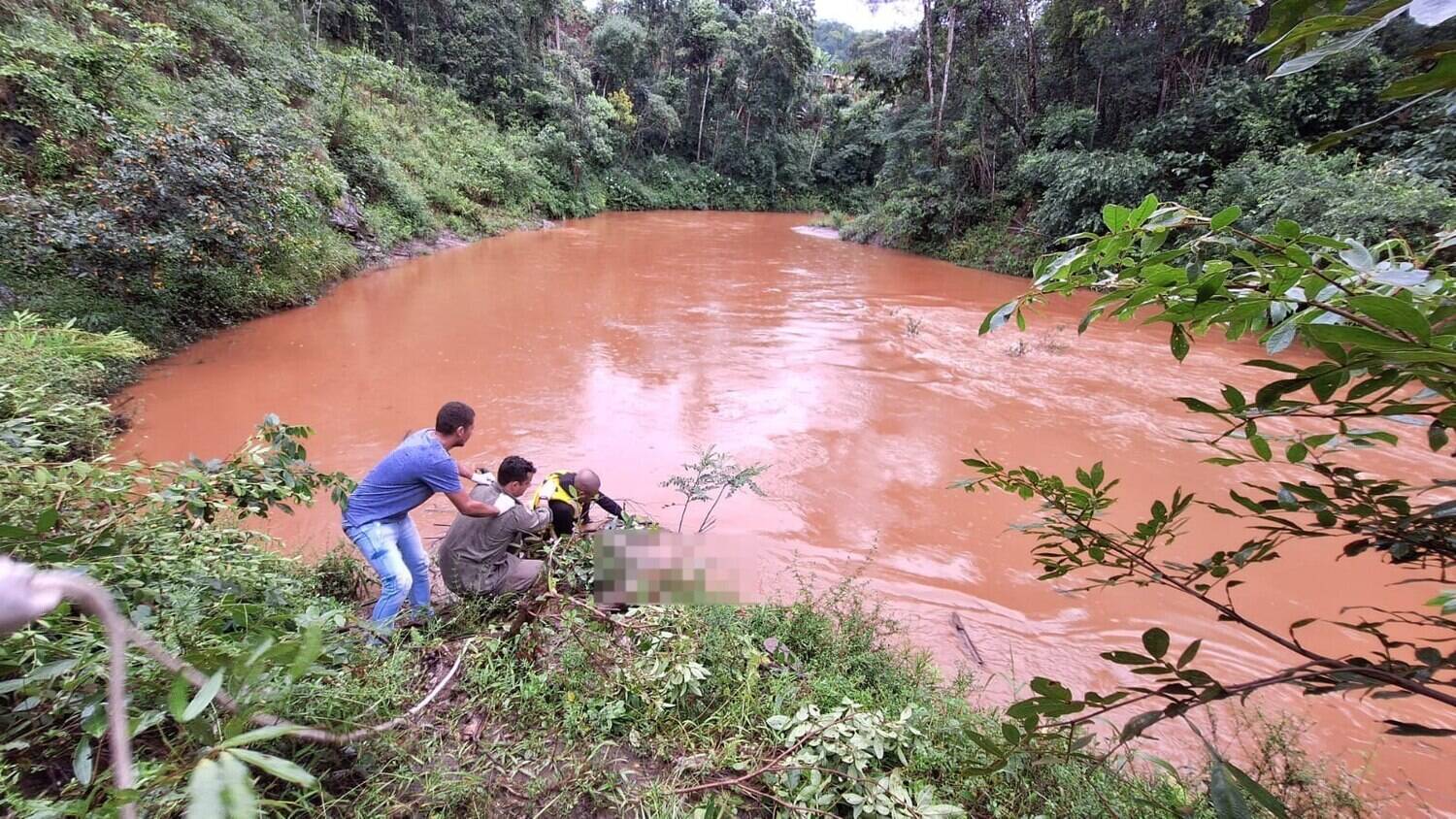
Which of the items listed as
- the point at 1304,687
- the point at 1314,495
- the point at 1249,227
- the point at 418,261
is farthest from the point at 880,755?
the point at 418,261

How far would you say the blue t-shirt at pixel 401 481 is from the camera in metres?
3.15

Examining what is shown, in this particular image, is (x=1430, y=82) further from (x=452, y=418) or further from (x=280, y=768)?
(x=452, y=418)

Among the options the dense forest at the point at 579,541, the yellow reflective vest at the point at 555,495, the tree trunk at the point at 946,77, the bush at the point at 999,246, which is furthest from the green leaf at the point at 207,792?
the tree trunk at the point at 946,77

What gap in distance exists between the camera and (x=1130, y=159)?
12.3 meters

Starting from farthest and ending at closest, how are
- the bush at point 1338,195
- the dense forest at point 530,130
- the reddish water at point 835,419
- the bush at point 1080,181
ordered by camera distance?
1. the bush at point 1080,181
2. the bush at point 1338,195
3. the dense forest at point 530,130
4. the reddish water at point 835,419

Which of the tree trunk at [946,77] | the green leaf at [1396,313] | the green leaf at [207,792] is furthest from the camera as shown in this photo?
the tree trunk at [946,77]

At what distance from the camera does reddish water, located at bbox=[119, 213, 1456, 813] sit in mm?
3799

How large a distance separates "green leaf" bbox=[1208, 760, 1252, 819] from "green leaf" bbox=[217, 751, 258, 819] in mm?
1021

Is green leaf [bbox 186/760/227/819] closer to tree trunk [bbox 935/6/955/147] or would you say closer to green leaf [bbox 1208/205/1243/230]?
green leaf [bbox 1208/205/1243/230]

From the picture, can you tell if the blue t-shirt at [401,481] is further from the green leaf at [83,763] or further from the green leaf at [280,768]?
the green leaf at [280,768]

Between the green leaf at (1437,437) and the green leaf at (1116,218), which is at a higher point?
the green leaf at (1116,218)

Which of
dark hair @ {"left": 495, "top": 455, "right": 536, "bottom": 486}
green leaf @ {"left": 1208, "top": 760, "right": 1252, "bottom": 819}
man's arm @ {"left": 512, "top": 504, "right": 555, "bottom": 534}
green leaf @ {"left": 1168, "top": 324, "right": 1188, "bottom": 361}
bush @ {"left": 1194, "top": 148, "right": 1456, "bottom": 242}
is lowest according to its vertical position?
man's arm @ {"left": 512, "top": 504, "right": 555, "bottom": 534}

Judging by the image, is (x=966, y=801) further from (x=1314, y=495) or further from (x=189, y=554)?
(x=189, y=554)

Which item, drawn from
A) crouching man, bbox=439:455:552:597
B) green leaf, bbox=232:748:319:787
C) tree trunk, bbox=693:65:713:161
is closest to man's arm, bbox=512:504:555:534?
crouching man, bbox=439:455:552:597
